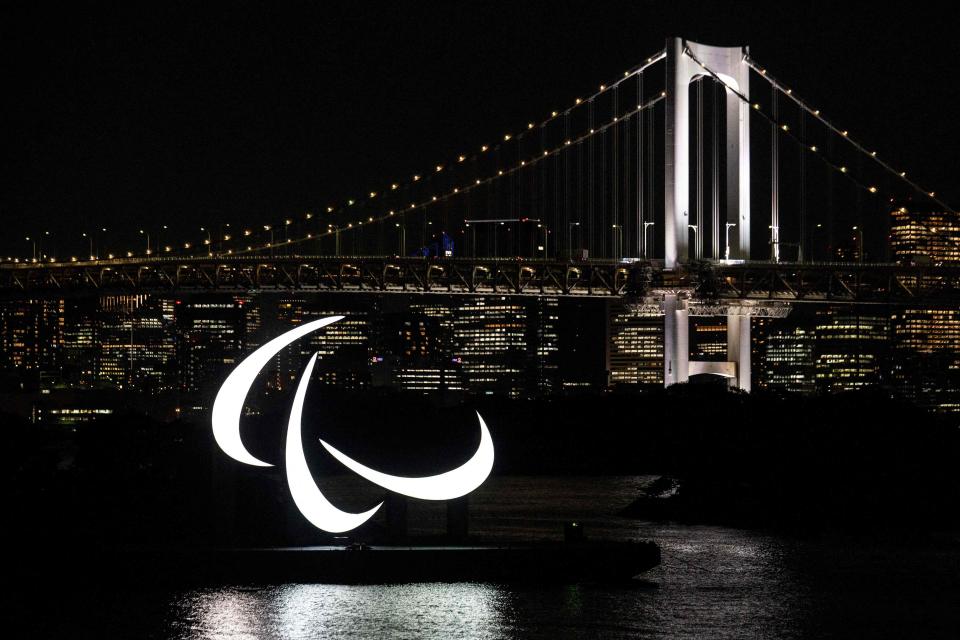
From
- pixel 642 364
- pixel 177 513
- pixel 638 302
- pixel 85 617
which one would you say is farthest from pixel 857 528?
pixel 642 364

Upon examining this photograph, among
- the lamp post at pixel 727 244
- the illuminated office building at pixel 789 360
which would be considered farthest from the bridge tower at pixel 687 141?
the illuminated office building at pixel 789 360

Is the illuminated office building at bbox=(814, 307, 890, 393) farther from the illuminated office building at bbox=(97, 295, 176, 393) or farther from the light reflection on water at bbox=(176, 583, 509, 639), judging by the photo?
the light reflection on water at bbox=(176, 583, 509, 639)

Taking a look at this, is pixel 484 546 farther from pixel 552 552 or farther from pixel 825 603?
pixel 825 603

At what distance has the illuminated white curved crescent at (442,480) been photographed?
938 inches

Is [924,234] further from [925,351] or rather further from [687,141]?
[925,351]

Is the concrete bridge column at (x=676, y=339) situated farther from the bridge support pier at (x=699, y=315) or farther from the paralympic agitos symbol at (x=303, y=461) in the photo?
the paralympic agitos symbol at (x=303, y=461)

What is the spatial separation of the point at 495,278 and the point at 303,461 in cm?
2882

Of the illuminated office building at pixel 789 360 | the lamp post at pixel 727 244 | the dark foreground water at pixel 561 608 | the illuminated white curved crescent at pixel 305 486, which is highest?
the lamp post at pixel 727 244

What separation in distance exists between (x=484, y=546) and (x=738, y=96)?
23.4 metres

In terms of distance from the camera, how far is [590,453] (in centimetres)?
5856

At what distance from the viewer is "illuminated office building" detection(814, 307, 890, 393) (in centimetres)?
8325

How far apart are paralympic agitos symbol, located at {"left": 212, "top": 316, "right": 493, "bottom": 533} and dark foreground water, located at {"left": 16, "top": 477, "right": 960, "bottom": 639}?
130 centimetres

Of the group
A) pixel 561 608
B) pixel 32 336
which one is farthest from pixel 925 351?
pixel 561 608

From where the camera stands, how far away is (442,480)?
2416 cm
